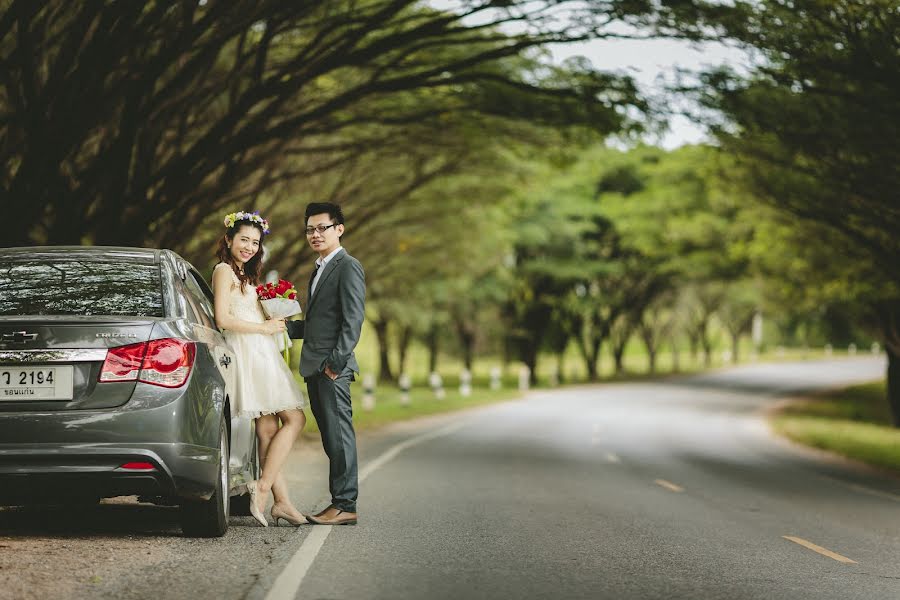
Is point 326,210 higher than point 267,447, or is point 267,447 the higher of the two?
point 326,210

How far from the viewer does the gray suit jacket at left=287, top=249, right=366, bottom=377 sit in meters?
8.27

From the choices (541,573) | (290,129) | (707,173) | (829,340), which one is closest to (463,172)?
(707,173)

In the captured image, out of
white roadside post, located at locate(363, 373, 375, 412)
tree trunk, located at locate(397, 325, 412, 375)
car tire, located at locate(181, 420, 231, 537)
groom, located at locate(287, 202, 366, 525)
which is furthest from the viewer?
tree trunk, located at locate(397, 325, 412, 375)

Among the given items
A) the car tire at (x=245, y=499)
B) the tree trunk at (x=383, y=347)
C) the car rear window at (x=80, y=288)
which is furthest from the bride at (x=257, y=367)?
the tree trunk at (x=383, y=347)

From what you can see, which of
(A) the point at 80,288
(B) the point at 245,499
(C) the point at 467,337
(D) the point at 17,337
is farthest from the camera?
(C) the point at 467,337

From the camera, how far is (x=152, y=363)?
723 centimetres

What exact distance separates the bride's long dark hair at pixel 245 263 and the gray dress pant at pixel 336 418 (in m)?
0.89

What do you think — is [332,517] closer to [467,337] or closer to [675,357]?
[467,337]

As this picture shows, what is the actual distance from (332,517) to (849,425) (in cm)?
2472

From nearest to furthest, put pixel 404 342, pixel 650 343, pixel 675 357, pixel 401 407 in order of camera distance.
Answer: pixel 401 407
pixel 404 342
pixel 650 343
pixel 675 357

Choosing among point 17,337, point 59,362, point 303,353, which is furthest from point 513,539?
point 17,337

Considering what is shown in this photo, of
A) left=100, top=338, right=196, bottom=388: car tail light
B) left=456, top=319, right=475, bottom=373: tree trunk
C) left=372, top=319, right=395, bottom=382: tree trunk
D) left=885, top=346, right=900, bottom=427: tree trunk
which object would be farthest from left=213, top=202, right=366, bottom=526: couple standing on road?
left=456, top=319, right=475, bottom=373: tree trunk

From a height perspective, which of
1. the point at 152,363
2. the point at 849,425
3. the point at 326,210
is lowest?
the point at 849,425

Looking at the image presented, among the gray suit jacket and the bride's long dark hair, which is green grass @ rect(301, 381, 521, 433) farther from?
the gray suit jacket
